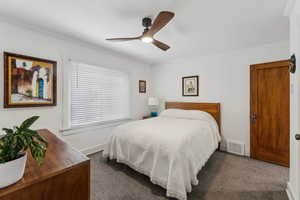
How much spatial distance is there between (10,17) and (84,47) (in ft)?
3.69

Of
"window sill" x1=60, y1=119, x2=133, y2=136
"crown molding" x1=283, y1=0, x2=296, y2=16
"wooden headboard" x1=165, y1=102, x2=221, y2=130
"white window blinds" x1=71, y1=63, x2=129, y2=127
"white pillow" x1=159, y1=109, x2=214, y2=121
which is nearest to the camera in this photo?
"crown molding" x1=283, y1=0, x2=296, y2=16

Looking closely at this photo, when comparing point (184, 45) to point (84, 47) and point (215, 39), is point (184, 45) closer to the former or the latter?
point (215, 39)

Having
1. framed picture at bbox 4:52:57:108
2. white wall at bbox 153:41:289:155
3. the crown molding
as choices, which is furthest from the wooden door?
framed picture at bbox 4:52:57:108

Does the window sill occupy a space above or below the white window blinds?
below

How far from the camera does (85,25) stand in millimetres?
2193

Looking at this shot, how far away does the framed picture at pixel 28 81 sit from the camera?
203 centimetres

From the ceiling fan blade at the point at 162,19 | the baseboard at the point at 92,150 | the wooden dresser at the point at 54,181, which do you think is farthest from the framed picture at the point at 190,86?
the wooden dresser at the point at 54,181

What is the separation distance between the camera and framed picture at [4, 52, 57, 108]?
6.66ft

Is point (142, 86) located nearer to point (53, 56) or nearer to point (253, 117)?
point (53, 56)

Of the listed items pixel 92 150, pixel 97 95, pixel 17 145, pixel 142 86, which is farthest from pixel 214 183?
pixel 142 86

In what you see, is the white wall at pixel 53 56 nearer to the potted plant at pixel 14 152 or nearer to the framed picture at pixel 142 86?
the framed picture at pixel 142 86

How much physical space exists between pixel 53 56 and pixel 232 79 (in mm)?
3730

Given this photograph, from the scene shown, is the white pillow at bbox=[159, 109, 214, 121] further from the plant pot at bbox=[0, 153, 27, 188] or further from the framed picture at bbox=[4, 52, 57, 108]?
the plant pot at bbox=[0, 153, 27, 188]

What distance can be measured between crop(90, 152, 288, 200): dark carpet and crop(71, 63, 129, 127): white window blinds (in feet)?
3.30
